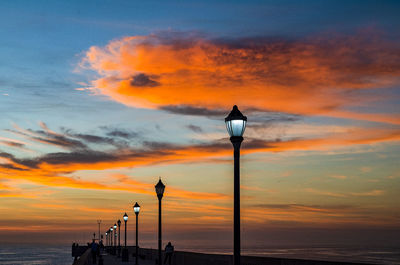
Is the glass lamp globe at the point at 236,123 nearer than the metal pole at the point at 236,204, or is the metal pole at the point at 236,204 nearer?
the metal pole at the point at 236,204

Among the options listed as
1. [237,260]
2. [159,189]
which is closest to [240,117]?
[237,260]

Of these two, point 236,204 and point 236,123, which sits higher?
point 236,123

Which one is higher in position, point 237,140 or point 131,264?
point 237,140

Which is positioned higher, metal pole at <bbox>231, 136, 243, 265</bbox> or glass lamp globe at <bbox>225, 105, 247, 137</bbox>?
glass lamp globe at <bbox>225, 105, 247, 137</bbox>

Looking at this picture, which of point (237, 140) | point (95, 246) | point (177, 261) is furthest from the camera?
point (95, 246)

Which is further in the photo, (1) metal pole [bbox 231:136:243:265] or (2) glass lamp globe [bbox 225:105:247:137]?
(2) glass lamp globe [bbox 225:105:247:137]

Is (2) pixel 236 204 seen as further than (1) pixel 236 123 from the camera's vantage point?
No

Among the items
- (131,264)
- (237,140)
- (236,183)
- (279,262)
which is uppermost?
(237,140)

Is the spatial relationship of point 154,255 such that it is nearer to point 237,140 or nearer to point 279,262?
point 279,262

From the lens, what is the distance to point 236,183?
39.4 ft

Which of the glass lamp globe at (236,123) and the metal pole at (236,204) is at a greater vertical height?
the glass lamp globe at (236,123)

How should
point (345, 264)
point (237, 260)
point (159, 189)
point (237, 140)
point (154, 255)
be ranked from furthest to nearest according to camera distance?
point (154, 255) → point (159, 189) → point (345, 264) → point (237, 140) → point (237, 260)

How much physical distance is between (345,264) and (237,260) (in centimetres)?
624

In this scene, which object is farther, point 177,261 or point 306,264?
point 177,261
